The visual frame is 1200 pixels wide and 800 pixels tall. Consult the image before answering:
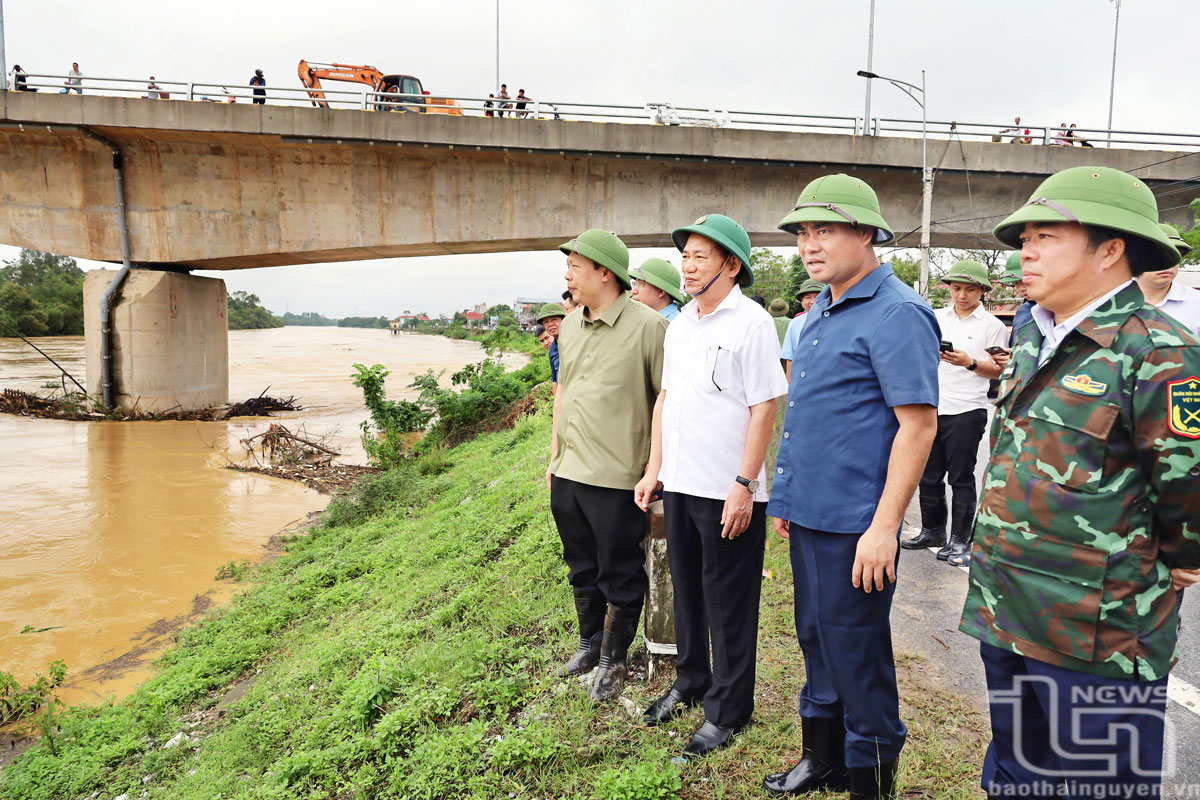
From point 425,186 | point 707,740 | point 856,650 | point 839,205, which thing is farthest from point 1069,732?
point 425,186

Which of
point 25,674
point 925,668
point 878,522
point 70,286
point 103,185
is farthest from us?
point 70,286

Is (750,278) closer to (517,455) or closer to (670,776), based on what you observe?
(670,776)

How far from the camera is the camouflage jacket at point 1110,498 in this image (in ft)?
4.83

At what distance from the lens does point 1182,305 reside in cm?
367

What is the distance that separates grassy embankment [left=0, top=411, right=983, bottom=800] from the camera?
102 inches

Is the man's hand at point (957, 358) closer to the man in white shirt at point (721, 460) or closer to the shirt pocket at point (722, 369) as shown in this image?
the man in white shirt at point (721, 460)

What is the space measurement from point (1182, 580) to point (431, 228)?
43.5 feet

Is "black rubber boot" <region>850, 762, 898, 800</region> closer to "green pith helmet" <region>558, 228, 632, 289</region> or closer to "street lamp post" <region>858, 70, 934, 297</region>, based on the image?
"green pith helmet" <region>558, 228, 632, 289</region>

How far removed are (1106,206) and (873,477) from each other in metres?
0.90

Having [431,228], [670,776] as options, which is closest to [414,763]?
[670,776]

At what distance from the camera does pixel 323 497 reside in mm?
9531

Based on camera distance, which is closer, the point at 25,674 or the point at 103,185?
the point at 25,674

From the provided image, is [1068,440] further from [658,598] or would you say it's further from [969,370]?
[969,370]

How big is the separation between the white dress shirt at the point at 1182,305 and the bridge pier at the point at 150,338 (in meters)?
15.4
